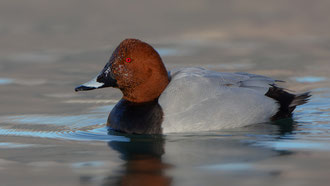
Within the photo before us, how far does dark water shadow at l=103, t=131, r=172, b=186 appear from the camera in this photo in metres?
4.74

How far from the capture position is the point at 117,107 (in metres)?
6.91

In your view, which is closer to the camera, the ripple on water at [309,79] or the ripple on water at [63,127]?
the ripple on water at [63,127]

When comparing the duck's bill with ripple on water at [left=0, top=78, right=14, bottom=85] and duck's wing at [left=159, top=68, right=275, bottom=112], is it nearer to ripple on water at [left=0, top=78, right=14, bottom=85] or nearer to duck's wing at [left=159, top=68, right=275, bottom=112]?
duck's wing at [left=159, top=68, right=275, bottom=112]

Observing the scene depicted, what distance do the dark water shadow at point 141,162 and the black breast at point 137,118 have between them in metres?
0.09

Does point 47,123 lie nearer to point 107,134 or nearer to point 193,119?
point 107,134

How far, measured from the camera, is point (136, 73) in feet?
22.3

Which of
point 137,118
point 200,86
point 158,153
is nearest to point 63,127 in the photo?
point 137,118

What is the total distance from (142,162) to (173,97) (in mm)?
1376

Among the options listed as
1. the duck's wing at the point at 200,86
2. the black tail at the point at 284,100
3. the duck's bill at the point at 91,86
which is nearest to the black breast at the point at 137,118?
the duck's wing at the point at 200,86

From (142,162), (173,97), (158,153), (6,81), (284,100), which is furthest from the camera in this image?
(6,81)

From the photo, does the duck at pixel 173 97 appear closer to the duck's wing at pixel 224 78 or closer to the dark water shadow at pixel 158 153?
the duck's wing at pixel 224 78

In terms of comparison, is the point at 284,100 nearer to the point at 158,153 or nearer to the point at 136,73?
the point at 136,73

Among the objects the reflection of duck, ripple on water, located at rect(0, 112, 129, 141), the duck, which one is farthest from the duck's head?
the reflection of duck

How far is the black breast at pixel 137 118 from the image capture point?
258 inches
